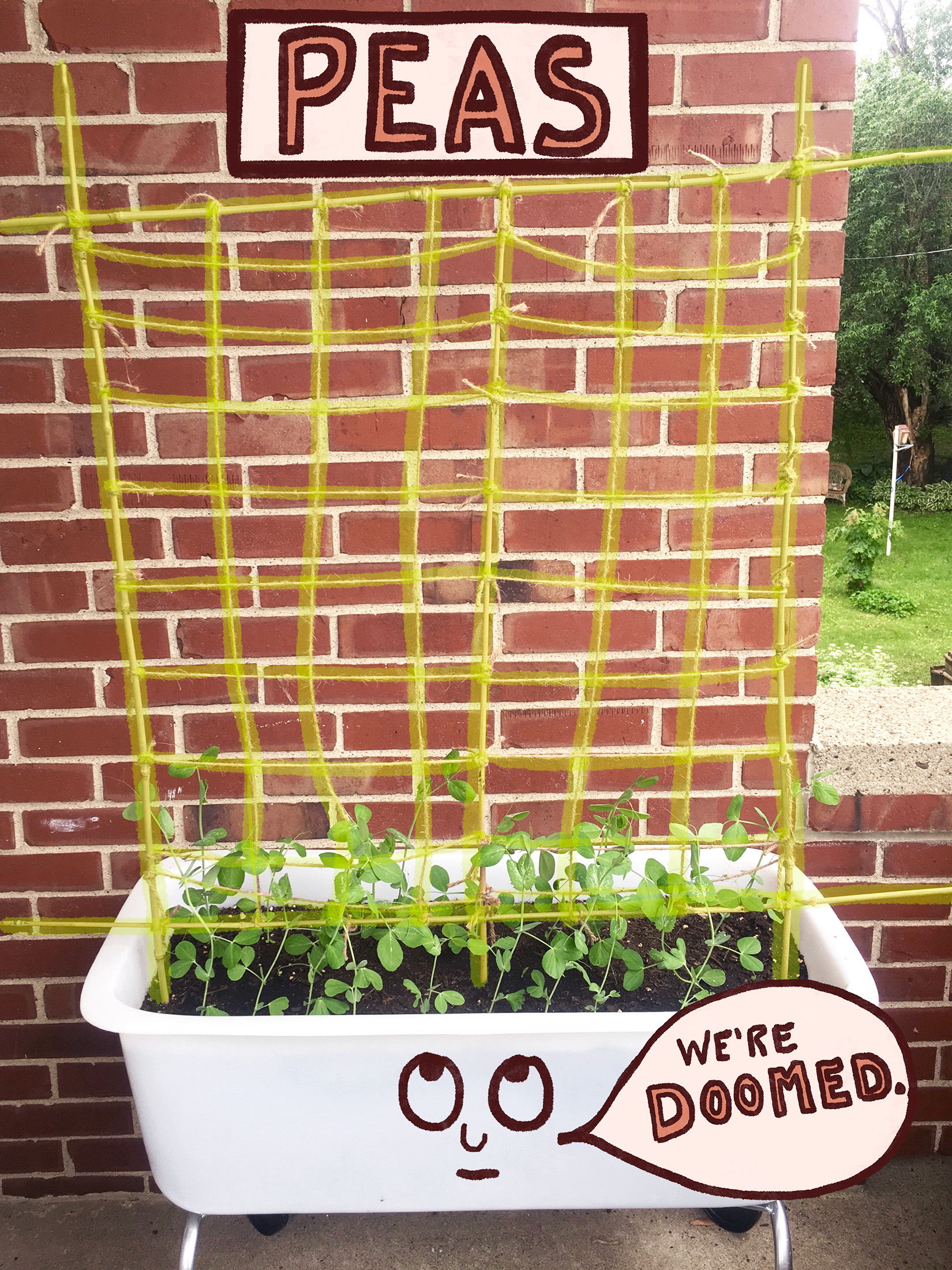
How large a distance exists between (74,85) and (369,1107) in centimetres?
141

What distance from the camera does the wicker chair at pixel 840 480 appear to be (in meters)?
13.2

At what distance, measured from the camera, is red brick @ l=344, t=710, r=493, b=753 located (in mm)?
1415

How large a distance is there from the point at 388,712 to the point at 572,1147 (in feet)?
2.16

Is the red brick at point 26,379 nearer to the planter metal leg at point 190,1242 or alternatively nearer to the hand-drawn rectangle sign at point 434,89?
the hand-drawn rectangle sign at point 434,89

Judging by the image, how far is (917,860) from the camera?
1492mm

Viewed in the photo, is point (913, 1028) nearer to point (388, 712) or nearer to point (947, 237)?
point (388, 712)

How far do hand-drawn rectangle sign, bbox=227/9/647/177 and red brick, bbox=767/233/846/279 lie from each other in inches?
9.7

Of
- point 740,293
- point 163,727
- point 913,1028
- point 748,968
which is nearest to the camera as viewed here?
point 748,968

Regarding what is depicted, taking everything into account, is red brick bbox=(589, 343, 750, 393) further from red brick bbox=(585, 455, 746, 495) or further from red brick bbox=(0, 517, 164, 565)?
red brick bbox=(0, 517, 164, 565)

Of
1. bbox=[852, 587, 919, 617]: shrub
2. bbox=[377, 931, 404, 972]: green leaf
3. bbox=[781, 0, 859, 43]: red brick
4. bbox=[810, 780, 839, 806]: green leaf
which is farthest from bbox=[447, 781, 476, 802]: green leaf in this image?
bbox=[852, 587, 919, 617]: shrub

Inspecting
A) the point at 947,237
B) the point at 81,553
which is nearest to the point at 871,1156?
the point at 81,553

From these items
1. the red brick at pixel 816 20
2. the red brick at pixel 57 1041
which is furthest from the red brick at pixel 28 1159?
the red brick at pixel 816 20

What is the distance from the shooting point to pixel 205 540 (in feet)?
4.45

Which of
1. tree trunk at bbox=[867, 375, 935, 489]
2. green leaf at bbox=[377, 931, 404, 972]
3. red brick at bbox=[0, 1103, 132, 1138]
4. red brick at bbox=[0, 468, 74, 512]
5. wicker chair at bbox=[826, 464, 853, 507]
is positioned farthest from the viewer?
tree trunk at bbox=[867, 375, 935, 489]
